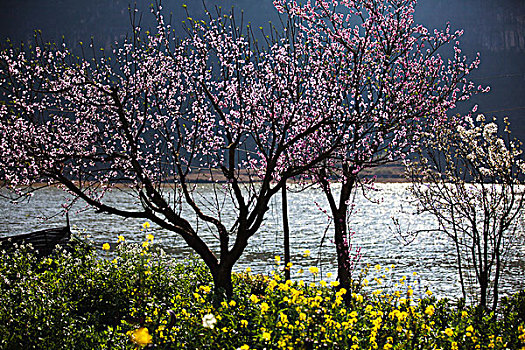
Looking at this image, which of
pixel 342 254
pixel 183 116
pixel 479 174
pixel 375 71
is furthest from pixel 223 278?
pixel 479 174

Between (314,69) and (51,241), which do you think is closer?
(314,69)

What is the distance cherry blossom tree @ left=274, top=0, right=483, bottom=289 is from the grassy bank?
3359 mm

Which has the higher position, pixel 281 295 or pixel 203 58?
pixel 203 58

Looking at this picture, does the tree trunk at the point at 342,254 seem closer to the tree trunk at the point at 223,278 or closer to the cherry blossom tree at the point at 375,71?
the cherry blossom tree at the point at 375,71

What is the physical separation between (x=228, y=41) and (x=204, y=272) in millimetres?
5008

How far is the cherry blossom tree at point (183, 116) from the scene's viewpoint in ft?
29.1

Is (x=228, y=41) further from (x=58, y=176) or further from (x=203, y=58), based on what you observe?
(x=58, y=176)

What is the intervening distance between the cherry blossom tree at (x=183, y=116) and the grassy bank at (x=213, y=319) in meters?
1.40

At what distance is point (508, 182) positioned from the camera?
928 cm

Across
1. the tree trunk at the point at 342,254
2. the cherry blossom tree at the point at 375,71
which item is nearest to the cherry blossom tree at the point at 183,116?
the cherry blossom tree at the point at 375,71

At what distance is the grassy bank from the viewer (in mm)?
4895

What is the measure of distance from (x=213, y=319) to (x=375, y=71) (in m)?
8.62

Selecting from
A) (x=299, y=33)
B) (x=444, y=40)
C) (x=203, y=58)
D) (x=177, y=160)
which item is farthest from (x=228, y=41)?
(x=444, y=40)

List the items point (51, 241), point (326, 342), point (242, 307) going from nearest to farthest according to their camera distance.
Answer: point (326, 342) → point (242, 307) → point (51, 241)
